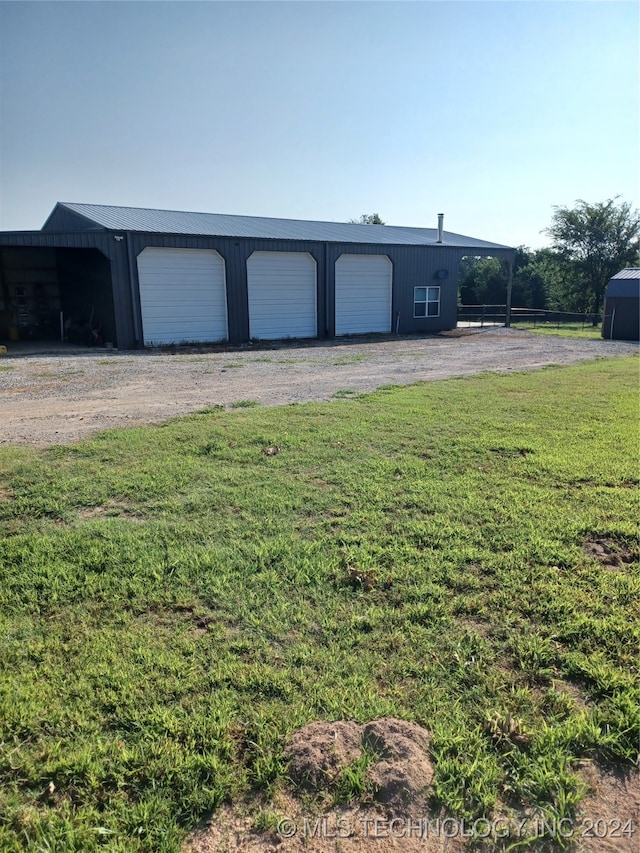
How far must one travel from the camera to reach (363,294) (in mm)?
22188

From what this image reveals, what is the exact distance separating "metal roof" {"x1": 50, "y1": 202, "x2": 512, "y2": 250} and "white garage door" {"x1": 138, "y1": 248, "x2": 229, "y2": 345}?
0.83m

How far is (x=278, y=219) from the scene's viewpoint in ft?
81.0

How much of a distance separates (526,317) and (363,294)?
17.0 m

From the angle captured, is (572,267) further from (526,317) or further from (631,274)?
(631,274)

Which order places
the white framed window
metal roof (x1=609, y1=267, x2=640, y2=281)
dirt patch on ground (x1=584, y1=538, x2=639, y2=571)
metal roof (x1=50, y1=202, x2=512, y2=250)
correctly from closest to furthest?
dirt patch on ground (x1=584, y1=538, x2=639, y2=571) → metal roof (x1=50, y1=202, x2=512, y2=250) → metal roof (x1=609, y1=267, x2=640, y2=281) → the white framed window

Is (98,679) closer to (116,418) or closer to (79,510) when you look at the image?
(79,510)

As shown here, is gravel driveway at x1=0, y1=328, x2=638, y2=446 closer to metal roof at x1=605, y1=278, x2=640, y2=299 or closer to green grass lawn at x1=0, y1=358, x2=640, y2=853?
green grass lawn at x1=0, y1=358, x2=640, y2=853

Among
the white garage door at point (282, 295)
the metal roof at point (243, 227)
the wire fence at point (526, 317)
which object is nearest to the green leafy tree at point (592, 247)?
the wire fence at point (526, 317)

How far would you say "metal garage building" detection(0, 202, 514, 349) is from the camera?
16.7 m

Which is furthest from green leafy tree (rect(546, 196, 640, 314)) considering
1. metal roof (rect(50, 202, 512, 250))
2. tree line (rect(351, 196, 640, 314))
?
metal roof (rect(50, 202, 512, 250))

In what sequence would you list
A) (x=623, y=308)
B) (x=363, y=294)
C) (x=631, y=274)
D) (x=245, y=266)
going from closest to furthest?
1. (x=245, y=266)
2. (x=623, y=308)
3. (x=631, y=274)
4. (x=363, y=294)

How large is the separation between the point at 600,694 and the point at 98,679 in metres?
2.09

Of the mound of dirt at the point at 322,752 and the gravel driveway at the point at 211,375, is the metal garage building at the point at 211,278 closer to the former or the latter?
the gravel driveway at the point at 211,375

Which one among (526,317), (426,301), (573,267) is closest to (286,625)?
(426,301)
